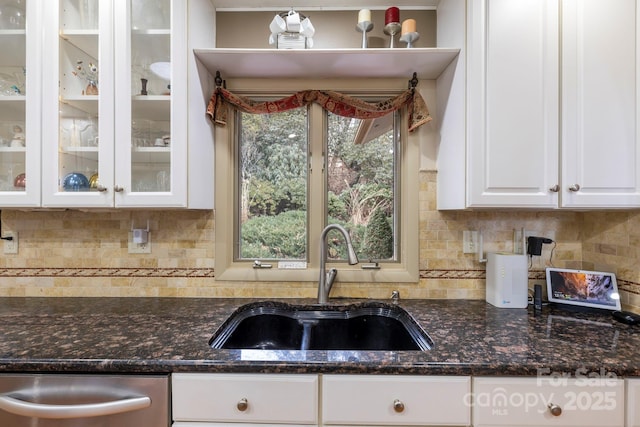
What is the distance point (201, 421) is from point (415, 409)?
0.67 m

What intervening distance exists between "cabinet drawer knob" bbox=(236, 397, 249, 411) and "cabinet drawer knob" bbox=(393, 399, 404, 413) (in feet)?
1.51

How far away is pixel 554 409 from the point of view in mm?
965

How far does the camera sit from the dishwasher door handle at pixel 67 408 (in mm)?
957

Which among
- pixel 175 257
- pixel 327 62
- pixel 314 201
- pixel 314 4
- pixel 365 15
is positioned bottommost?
pixel 175 257

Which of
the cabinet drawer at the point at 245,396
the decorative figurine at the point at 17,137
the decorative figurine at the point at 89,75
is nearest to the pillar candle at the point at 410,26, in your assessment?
the decorative figurine at the point at 89,75

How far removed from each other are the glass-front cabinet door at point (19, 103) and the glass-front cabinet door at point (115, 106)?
5 cm

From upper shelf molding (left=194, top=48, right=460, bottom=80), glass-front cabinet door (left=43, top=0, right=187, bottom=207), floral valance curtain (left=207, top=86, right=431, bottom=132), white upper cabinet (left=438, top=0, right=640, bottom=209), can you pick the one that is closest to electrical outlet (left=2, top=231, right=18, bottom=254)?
glass-front cabinet door (left=43, top=0, right=187, bottom=207)

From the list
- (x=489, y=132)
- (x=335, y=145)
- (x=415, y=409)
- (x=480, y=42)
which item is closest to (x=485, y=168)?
(x=489, y=132)

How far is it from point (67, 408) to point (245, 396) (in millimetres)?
538

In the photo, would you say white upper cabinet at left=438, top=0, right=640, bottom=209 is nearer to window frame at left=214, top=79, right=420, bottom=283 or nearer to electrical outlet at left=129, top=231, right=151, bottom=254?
window frame at left=214, top=79, right=420, bottom=283

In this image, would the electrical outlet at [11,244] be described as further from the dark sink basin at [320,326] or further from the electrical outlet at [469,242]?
the electrical outlet at [469,242]

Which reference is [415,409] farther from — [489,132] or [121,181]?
[121,181]

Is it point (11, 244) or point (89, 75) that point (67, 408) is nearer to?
point (11, 244)

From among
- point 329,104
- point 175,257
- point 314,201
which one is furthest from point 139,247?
point 329,104
